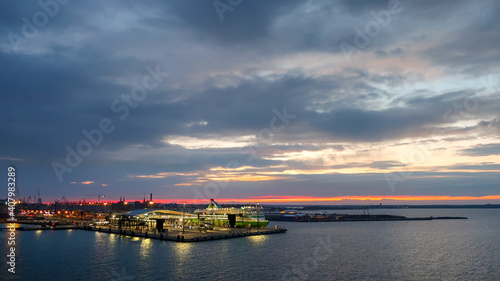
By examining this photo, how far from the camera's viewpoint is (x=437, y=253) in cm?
7950

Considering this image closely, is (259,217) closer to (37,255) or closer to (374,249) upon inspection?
(374,249)

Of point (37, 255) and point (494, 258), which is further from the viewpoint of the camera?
point (494, 258)

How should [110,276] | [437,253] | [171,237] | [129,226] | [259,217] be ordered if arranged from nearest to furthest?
[110,276], [437,253], [171,237], [129,226], [259,217]

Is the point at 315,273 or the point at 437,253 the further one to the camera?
the point at 437,253

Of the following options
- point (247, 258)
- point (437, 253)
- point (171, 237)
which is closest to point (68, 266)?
point (247, 258)

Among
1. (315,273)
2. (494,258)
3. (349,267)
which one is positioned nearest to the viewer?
(315,273)

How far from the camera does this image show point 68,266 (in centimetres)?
5472

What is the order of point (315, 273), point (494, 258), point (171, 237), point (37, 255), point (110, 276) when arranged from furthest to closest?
1. point (171, 237)
2. point (494, 258)
3. point (37, 255)
4. point (315, 273)
5. point (110, 276)

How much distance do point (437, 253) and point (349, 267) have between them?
3254cm

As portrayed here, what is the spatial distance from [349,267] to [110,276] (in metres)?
37.5

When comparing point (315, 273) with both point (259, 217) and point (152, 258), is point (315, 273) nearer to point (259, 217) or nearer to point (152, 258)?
point (152, 258)

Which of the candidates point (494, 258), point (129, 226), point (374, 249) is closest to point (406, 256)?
point (374, 249)

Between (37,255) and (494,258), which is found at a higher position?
(37,255)

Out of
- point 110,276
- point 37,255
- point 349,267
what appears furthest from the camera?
point 37,255
